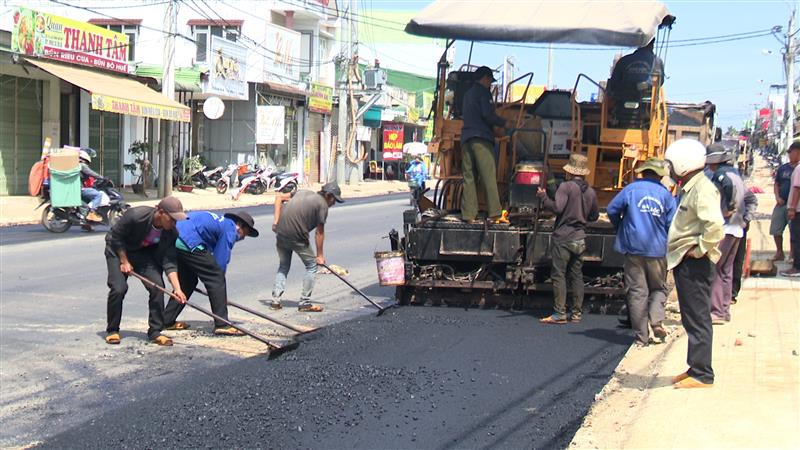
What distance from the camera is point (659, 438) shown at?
4973 millimetres

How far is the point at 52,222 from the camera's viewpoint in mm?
16453

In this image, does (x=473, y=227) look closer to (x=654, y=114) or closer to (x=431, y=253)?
(x=431, y=253)

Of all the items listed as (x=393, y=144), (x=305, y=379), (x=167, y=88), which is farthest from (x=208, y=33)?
(x=305, y=379)

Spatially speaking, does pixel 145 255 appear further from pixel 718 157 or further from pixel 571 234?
pixel 718 157

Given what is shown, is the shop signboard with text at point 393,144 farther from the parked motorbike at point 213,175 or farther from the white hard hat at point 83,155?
the white hard hat at point 83,155

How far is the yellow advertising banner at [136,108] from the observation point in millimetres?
21250

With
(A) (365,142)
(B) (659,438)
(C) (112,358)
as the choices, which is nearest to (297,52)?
Result: (A) (365,142)

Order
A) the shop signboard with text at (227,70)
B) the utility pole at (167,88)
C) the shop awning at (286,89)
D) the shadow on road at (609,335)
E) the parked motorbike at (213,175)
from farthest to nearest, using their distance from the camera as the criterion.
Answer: the shop awning at (286,89) → the parked motorbike at (213,175) → the shop signboard with text at (227,70) → the utility pole at (167,88) → the shadow on road at (609,335)

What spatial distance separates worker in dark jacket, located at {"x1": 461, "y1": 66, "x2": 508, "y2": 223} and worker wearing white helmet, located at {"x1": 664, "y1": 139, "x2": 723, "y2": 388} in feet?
11.5

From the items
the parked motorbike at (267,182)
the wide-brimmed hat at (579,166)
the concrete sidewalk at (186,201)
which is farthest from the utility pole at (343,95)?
the wide-brimmed hat at (579,166)

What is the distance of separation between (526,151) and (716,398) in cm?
479

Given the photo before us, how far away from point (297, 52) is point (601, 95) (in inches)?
1191

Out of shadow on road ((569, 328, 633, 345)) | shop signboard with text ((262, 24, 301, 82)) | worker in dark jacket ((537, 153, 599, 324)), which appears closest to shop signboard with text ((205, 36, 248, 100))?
shop signboard with text ((262, 24, 301, 82))

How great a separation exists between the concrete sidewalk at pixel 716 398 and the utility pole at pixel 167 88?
64.3ft
